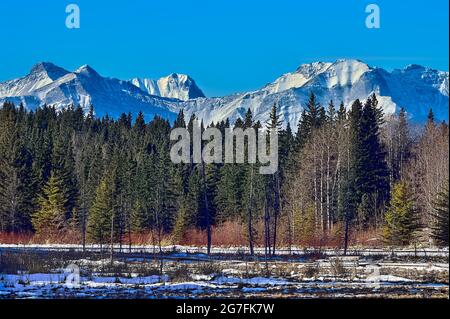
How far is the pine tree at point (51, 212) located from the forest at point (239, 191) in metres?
0.13

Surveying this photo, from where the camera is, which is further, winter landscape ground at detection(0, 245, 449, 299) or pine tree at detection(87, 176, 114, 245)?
pine tree at detection(87, 176, 114, 245)

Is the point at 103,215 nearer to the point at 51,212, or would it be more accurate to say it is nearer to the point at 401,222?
the point at 51,212

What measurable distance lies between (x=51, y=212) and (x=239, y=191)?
17.8m

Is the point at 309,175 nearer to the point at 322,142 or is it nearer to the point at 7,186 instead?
the point at 322,142

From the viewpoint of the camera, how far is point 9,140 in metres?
72.9

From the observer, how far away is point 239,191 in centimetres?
6862

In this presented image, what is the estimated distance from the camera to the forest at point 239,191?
5403cm

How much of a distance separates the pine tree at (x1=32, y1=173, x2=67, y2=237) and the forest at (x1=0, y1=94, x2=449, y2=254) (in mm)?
126

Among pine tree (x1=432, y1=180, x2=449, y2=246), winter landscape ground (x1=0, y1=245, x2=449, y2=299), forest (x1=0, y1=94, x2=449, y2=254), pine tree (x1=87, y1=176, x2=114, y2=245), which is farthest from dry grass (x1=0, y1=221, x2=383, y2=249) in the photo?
winter landscape ground (x1=0, y1=245, x2=449, y2=299)

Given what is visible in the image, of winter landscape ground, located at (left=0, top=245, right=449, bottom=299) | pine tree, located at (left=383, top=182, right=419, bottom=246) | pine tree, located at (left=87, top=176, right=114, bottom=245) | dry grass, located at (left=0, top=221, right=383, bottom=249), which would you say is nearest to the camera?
winter landscape ground, located at (left=0, top=245, right=449, bottom=299)

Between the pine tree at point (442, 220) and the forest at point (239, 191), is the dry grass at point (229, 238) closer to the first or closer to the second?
the forest at point (239, 191)

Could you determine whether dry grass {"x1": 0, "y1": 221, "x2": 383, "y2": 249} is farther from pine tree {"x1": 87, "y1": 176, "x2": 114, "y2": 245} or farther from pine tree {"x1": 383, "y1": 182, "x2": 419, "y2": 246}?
pine tree {"x1": 383, "y1": 182, "x2": 419, "y2": 246}

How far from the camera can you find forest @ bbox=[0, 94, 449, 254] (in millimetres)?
54031
